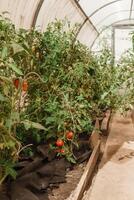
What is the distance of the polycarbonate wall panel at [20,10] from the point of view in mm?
4883

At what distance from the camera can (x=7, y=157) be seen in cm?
302

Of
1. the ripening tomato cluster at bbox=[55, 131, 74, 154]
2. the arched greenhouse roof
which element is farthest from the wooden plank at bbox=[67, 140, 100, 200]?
the arched greenhouse roof

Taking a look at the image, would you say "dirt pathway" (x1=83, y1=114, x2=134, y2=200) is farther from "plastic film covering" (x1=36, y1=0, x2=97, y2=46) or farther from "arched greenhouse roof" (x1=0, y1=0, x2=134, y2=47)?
"plastic film covering" (x1=36, y1=0, x2=97, y2=46)

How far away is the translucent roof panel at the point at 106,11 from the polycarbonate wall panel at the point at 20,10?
88.1 inches

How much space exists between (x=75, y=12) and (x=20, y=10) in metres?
3.01

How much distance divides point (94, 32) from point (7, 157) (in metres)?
9.99

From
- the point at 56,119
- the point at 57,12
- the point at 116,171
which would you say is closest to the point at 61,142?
the point at 56,119

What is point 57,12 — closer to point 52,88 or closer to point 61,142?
point 52,88

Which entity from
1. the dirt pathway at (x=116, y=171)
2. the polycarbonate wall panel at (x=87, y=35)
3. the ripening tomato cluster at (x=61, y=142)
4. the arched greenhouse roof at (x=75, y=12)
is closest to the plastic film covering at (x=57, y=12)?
the arched greenhouse roof at (x=75, y=12)

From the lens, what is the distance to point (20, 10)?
5.48m

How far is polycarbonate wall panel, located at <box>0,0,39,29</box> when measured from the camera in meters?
4.88

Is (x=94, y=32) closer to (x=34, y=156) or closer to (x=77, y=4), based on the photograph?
(x=77, y=4)

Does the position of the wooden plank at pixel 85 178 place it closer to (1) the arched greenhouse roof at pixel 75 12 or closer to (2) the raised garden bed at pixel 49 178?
(2) the raised garden bed at pixel 49 178

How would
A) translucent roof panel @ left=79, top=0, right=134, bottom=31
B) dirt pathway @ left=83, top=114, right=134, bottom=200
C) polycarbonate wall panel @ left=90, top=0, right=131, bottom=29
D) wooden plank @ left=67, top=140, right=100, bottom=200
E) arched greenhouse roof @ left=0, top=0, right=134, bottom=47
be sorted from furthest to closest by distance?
polycarbonate wall panel @ left=90, top=0, right=131, bottom=29, translucent roof panel @ left=79, top=0, right=134, bottom=31, arched greenhouse roof @ left=0, top=0, right=134, bottom=47, dirt pathway @ left=83, top=114, right=134, bottom=200, wooden plank @ left=67, top=140, right=100, bottom=200
